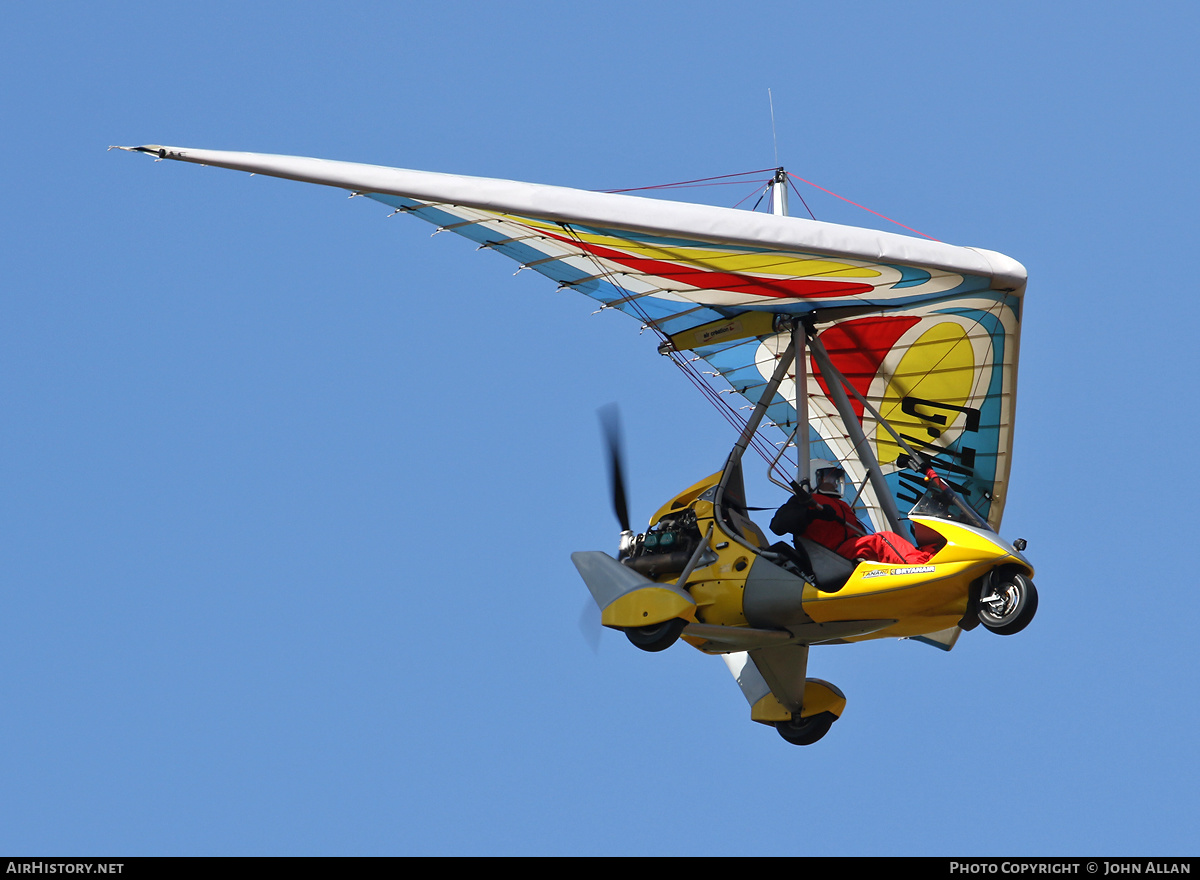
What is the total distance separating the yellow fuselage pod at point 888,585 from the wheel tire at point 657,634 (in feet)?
1.42

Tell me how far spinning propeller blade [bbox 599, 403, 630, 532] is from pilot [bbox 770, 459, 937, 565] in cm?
214

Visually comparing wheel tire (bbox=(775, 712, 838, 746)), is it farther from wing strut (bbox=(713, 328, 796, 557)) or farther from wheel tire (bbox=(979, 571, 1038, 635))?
wheel tire (bbox=(979, 571, 1038, 635))

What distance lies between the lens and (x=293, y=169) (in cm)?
1488

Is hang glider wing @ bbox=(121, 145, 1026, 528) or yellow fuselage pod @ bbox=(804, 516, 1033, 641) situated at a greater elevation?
hang glider wing @ bbox=(121, 145, 1026, 528)

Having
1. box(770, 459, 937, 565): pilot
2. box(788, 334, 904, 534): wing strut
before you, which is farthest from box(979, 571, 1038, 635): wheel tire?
box(788, 334, 904, 534): wing strut

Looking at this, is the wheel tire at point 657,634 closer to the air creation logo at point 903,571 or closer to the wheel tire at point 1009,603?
the air creation logo at point 903,571

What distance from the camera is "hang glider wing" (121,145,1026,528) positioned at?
50.5 ft

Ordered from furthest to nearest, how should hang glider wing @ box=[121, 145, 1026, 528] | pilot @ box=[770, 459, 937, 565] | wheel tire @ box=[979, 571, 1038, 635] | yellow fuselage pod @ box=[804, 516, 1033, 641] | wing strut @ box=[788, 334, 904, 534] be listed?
1. wing strut @ box=[788, 334, 904, 534]
2. pilot @ box=[770, 459, 937, 565]
3. yellow fuselage pod @ box=[804, 516, 1033, 641]
4. wheel tire @ box=[979, 571, 1038, 635]
5. hang glider wing @ box=[121, 145, 1026, 528]

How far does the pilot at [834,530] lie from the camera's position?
57.1ft

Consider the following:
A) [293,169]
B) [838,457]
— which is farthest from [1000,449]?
[293,169]

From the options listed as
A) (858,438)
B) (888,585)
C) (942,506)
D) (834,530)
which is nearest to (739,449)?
(858,438)

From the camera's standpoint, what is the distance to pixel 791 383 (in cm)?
2244
